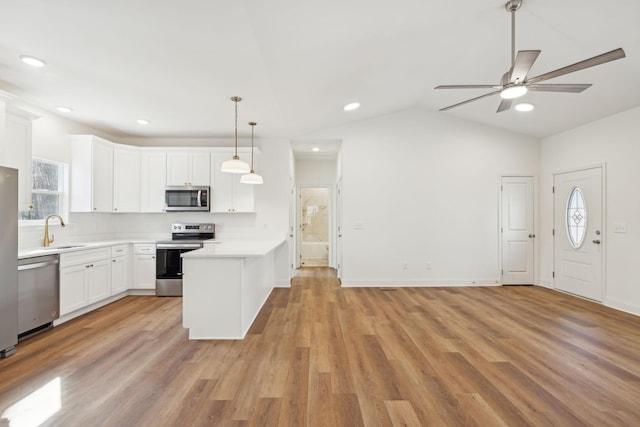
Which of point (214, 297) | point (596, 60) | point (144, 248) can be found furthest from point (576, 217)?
point (144, 248)

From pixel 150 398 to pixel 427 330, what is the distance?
2.65 meters

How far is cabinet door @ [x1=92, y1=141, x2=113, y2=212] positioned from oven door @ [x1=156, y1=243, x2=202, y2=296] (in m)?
1.00

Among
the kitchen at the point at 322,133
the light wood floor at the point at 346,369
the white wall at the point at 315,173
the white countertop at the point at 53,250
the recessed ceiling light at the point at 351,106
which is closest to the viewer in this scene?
the light wood floor at the point at 346,369

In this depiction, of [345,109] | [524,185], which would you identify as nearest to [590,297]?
[524,185]

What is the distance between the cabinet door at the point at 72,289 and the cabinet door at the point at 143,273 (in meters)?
0.91

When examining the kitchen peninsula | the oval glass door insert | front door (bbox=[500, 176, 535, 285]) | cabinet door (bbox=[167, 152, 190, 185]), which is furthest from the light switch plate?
cabinet door (bbox=[167, 152, 190, 185])

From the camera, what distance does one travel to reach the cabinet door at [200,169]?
5074 mm

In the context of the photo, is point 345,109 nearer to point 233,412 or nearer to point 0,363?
point 233,412

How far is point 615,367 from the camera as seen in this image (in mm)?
2506

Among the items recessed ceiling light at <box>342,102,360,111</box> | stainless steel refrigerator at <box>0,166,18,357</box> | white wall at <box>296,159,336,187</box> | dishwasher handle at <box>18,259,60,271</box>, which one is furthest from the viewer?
white wall at <box>296,159,336,187</box>

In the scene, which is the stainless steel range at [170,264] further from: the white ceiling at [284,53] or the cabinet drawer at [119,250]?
the white ceiling at [284,53]

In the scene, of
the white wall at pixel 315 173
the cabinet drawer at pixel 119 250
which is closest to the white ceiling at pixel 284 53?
the cabinet drawer at pixel 119 250

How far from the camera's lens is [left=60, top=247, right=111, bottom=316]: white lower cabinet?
11.5ft

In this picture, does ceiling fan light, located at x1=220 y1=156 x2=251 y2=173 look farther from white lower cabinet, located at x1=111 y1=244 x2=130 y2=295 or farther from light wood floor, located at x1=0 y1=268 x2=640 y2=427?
white lower cabinet, located at x1=111 y1=244 x2=130 y2=295
